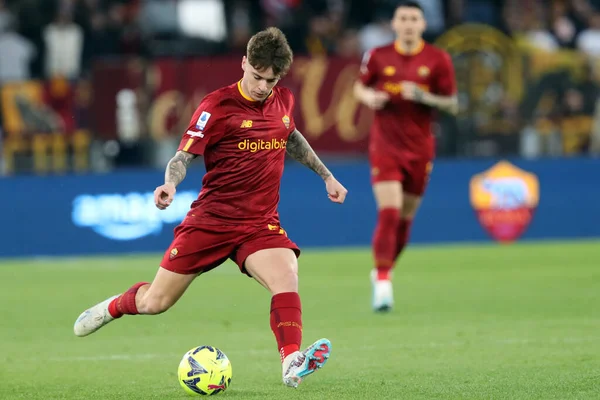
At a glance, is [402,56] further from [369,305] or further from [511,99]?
[511,99]

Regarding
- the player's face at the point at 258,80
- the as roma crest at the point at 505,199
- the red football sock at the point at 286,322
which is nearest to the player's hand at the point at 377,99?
the player's face at the point at 258,80

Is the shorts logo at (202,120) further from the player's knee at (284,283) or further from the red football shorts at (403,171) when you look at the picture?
the red football shorts at (403,171)

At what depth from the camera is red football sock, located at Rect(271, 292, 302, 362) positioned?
6691mm

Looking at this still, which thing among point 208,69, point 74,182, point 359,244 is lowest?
point 359,244

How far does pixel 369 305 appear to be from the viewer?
440 inches

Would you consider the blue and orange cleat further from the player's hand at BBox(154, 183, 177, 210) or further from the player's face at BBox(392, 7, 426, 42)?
the player's face at BBox(392, 7, 426, 42)

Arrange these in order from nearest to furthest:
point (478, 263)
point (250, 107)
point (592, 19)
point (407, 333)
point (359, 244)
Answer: point (250, 107), point (407, 333), point (478, 263), point (359, 244), point (592, 19)

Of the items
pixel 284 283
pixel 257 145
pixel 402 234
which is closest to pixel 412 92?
pixel 402 234

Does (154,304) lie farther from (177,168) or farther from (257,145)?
(257,145)

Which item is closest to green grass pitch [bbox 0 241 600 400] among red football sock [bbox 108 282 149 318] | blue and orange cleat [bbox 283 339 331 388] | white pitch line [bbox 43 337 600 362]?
white pitch line [bbox 43 337 600 362]

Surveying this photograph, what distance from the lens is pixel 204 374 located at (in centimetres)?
659

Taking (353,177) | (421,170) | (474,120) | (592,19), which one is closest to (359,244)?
→ (353,177)

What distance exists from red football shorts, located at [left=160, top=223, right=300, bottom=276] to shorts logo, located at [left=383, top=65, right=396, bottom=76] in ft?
14.1

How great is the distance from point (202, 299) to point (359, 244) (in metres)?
5.88
